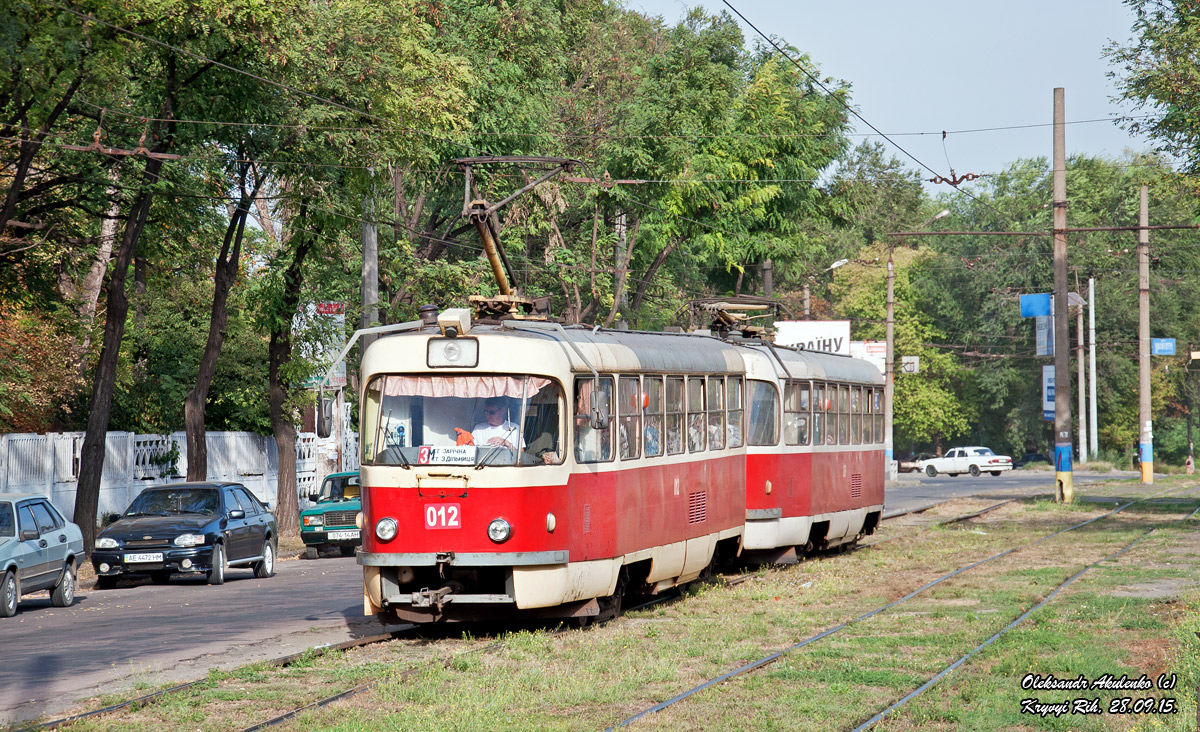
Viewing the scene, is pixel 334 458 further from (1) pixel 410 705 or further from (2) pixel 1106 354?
(2) pixel 1106 354

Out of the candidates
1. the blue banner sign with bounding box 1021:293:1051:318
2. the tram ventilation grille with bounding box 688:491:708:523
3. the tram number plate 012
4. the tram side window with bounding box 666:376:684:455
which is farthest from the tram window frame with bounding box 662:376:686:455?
the blue banner sign with bounding box 1021:293:1051:318

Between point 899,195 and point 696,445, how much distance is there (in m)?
82.5

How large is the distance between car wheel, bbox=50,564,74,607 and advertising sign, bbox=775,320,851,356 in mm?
37001

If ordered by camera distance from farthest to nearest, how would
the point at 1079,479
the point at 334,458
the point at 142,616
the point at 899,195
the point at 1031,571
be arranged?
the point at 899,195, the point at 1079,479, the point at 334,458, the point at 1031,571, the point at 142,616

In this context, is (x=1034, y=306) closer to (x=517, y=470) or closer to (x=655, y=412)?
(x=655, y=412)

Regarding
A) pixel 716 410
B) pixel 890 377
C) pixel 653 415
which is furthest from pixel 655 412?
pixel 890 377

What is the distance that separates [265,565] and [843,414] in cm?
942

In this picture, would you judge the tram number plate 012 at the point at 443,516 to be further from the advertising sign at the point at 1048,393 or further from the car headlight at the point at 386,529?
the advertising sign at the point at 1048,393

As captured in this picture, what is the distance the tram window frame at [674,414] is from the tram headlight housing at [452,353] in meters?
3.29

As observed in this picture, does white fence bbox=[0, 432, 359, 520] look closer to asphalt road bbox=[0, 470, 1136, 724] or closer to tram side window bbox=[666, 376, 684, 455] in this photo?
asphalt road bbox=[0, 470, 1136, 724]

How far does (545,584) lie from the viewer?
13328mm

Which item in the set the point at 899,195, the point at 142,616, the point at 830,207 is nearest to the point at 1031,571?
the point at 142,616

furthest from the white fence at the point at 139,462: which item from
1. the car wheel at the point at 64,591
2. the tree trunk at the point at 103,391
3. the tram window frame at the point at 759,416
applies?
the tram window frame at the point at 759,416

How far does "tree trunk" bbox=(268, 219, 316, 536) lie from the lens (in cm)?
2992
